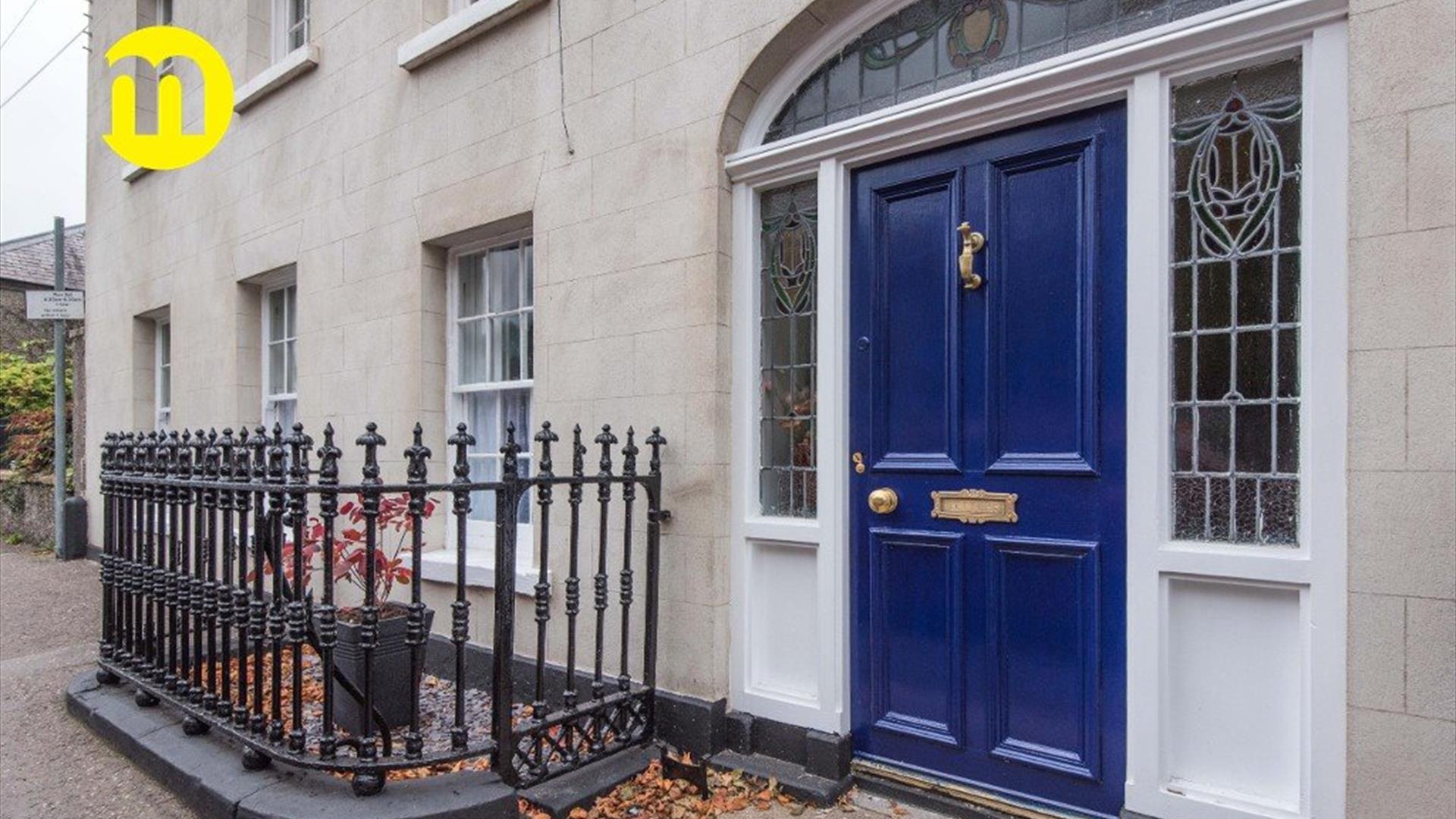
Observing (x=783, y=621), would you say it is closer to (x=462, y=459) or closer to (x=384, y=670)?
(x=462, y=459)

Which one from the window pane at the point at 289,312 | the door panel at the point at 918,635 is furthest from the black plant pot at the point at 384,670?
the window pane at the point at 289,312

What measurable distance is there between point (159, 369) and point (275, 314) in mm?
2602

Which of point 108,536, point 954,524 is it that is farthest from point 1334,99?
point 108,536

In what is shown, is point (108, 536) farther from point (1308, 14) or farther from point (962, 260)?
point (1308, 14)

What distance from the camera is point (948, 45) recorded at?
10.9 ft

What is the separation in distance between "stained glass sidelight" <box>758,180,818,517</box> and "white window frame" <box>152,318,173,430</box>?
735 cm

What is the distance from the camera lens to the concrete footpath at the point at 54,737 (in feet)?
11.0

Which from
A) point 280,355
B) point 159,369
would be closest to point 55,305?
point 159,369

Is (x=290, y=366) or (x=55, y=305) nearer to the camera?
(x=290, y=366)

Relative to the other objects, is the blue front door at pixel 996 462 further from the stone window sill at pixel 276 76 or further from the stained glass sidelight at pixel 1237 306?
the stone window sill at pixel 276 76

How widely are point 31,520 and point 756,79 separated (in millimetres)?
11895

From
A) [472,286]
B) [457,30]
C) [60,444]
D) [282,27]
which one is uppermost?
[282,27]

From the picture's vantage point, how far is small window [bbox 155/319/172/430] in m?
8.44

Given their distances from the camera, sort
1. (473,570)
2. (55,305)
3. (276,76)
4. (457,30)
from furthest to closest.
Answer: (55,305) → (276,76) → (457,30) → (473,570)
